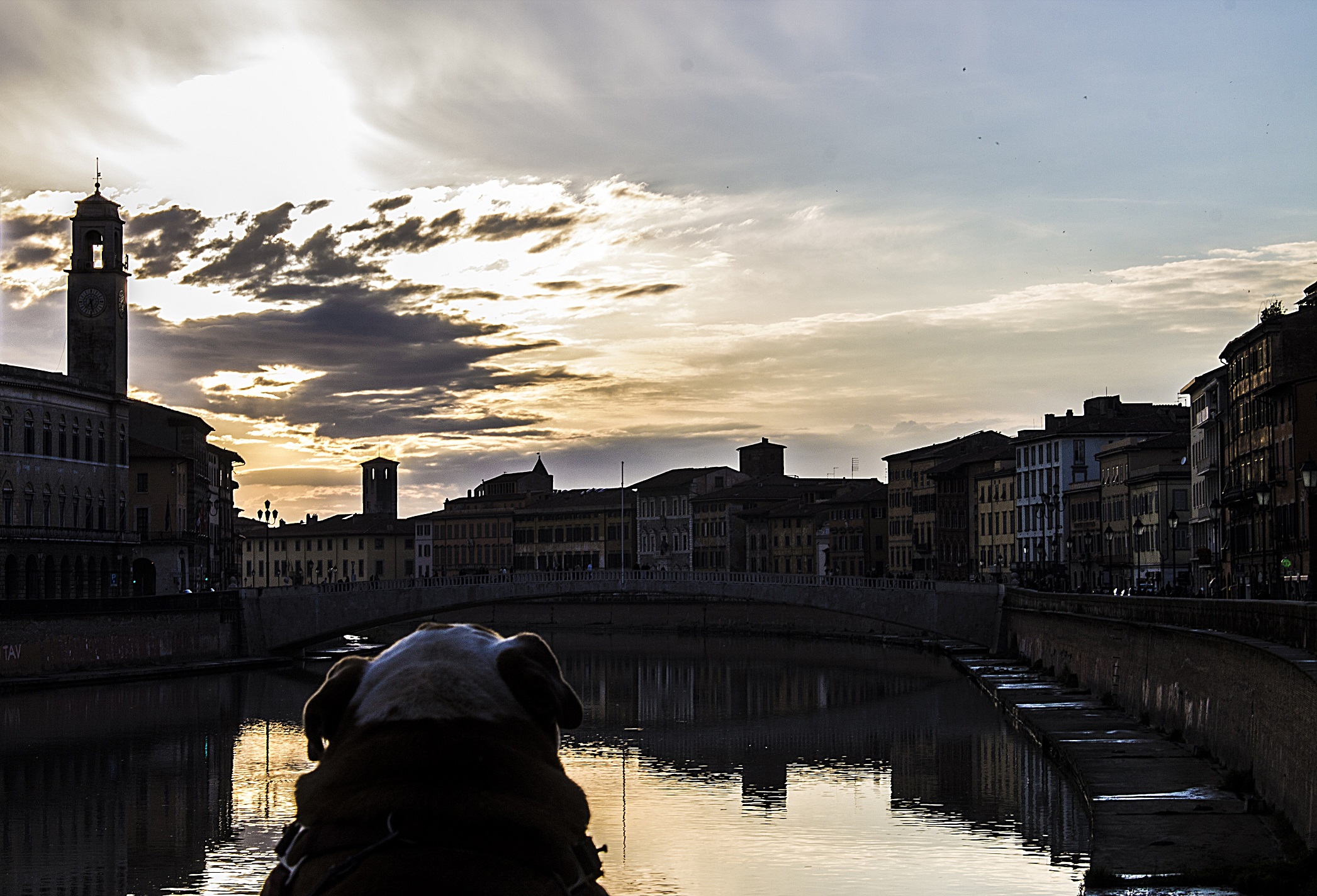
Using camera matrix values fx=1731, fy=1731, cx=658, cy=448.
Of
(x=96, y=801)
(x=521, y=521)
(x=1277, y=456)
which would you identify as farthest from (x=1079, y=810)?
(x=521, y=521)

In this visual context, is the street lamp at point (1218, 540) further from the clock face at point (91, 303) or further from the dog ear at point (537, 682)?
the dog ear at point (537, 682)

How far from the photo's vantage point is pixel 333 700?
2.21m

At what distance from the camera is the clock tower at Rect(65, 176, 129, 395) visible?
71.2m

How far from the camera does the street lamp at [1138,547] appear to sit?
247ft

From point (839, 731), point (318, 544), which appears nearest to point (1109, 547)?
point (839, 731)

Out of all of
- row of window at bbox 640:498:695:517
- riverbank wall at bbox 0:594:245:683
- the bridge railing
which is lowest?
riverbank wall at bbox 0:594:245:683

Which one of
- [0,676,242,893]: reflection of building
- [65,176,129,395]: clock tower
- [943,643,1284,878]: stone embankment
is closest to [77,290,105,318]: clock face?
[65,176,129,395]: clock tower

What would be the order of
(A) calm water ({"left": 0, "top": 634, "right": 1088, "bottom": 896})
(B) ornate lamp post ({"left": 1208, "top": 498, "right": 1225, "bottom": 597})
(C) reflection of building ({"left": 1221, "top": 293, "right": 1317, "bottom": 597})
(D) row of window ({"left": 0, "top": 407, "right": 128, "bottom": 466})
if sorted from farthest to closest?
(D) row of window ({"left": 0, "top": 407, "right": 128, "bottom": 466}) → (B) ornate lamp post ({"left": 1208, "top": 498, "right": 1225, "bottom": 597}) → (C) reflection of building ({"left": 1221, "top": 293, "right": 1317, "bottom": 597}) → (A) calm water ({"left": 0, "top": 634, "right": 1088, "bottom": 896})

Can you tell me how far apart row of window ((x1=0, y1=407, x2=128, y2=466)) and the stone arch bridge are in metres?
11.2

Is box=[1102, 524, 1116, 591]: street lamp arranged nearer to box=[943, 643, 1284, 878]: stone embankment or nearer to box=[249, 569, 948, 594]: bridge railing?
Result: box=[249, 569, 948, 594]: bridge railing

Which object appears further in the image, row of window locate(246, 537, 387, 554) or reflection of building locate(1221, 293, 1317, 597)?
row of window locate(246, 537, 387, 554)

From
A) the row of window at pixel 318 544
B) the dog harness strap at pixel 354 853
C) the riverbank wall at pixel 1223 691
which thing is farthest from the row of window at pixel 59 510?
the dog harness strap at pixel 354 853

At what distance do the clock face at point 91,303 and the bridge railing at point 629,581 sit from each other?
16056 millimetres

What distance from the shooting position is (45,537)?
6631 centimetres
